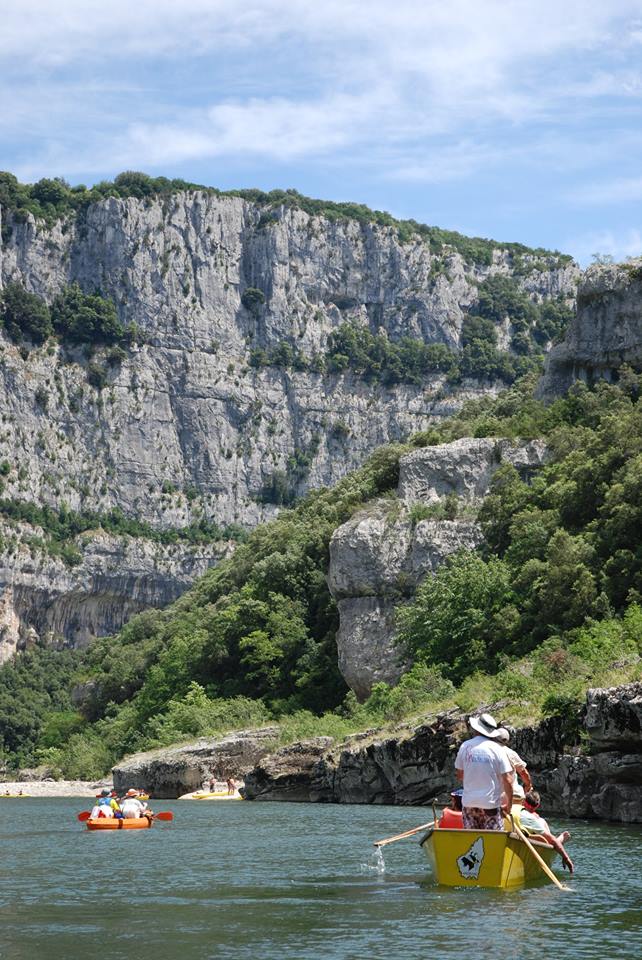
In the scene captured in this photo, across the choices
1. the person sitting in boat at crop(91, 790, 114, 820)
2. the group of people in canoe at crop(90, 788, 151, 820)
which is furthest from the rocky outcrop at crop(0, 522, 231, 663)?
the group of people in canoe at crop(90, 788, 151, 820)

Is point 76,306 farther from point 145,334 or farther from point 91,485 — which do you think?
point 91,485

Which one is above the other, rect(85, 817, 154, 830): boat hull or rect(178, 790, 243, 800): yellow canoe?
rect(85, 817, 154, 830): boat hull

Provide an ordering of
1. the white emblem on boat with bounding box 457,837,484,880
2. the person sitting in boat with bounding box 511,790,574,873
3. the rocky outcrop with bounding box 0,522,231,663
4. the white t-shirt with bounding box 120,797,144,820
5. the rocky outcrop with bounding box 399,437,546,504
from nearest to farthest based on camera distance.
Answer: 1. the white emblem on boat with bounding box 457,837,484,880
2. the person sitting in boat with bounding box 511,790,574,873
3. the white t-shirt with bounding box 120,797,144,820
4. the rocky outcrop with bounding box 399,437,546,504
5. the rocky outcrop with bounding box 0,522,231,663

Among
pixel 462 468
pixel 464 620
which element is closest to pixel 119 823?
pixel 464 620

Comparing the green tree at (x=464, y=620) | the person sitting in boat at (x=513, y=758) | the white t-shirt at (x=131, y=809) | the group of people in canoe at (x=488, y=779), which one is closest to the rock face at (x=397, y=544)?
the green tree at (x=464, y=620)

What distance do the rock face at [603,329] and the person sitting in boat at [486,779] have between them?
177ft

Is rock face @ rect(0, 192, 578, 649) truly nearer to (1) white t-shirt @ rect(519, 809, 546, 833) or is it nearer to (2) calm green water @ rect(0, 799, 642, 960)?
(2) calm green water @ rect(0, 799, 642, 960)

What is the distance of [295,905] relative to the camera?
21172mm

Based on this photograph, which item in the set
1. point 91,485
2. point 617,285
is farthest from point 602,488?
point 91,485

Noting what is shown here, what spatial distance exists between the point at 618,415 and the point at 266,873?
41.9 m

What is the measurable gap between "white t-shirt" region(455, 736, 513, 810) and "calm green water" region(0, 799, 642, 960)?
1.40m

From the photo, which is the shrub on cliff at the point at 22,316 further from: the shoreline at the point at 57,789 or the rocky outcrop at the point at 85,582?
the shoreline at the point at 57,789

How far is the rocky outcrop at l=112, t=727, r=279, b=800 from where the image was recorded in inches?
2501

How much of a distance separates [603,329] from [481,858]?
5637cm
